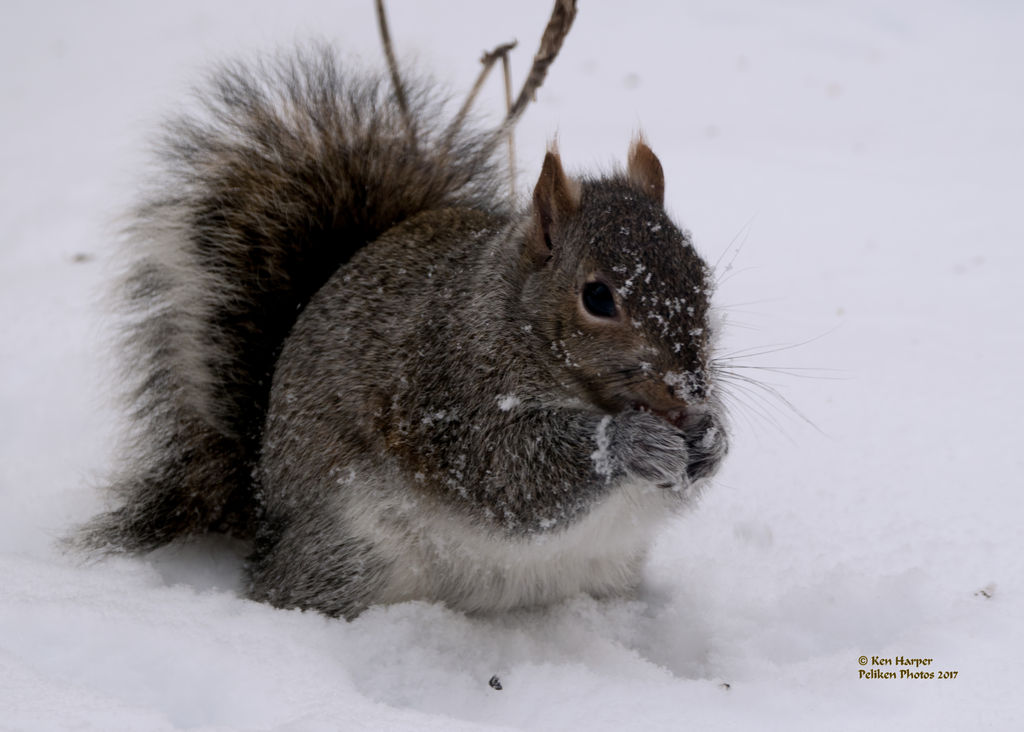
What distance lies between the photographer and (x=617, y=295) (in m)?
1.63

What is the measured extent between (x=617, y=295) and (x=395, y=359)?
1.74ft

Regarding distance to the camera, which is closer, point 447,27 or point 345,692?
point 345,692

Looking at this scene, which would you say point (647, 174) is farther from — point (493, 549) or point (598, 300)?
point (493, 549)

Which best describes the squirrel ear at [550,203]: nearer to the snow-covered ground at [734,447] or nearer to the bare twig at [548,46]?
the snow-covered ground at [734,447]

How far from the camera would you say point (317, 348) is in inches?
79.7

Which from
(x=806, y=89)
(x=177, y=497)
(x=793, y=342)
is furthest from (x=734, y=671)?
(x=806, y=89)

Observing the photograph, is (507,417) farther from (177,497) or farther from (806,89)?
(806,89)

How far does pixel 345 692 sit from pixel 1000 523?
1359 millimetres

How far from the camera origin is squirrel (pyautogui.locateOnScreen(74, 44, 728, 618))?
1.71m

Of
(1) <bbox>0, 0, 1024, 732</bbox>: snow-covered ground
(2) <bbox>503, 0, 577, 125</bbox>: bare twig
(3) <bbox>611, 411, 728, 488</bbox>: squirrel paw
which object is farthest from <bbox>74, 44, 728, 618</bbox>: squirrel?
(2) <bbox>503, 0, 577, 125</bbox>: bare twig

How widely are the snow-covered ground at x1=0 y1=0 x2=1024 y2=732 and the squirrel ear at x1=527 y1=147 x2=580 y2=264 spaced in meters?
0.20

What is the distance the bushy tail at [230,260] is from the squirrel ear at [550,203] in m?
0.57

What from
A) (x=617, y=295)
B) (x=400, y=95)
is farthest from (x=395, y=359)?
(x=400, y=95)

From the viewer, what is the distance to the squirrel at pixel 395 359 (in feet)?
5.61
